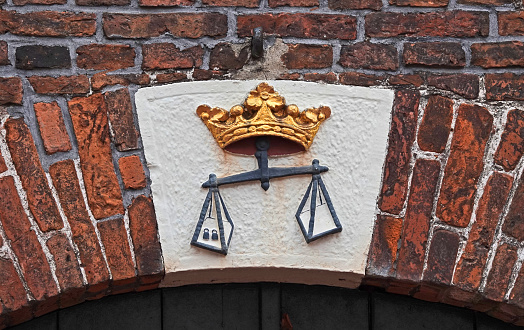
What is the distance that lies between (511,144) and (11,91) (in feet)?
4.31

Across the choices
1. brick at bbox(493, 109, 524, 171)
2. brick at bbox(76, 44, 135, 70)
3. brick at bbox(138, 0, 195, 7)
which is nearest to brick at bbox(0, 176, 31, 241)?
brick at bbox(76, 44, 135, 70)

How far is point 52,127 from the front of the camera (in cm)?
187

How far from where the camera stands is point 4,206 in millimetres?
1821

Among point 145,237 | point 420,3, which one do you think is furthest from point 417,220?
point 145,237

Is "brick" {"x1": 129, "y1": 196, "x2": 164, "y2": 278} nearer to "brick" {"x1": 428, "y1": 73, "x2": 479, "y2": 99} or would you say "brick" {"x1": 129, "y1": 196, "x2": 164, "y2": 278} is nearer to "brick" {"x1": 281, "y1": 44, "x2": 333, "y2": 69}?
"brick" {"x1": 281, "y1": 44, "x2": 333, "y2": 69}

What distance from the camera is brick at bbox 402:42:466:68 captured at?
6.53 feet

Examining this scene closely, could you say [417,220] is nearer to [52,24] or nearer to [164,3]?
[164,3]

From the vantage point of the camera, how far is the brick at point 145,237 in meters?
1.87

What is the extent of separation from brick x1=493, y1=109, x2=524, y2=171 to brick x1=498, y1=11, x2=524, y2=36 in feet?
0.76

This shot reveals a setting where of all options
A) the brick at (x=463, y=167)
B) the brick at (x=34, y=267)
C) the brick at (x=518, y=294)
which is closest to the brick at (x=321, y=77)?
the brick at (x=463, y=167)

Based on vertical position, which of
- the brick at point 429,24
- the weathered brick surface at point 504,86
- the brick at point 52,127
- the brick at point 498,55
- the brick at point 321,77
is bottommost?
the brick at point 52,127

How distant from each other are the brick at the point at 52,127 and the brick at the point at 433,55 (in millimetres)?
928

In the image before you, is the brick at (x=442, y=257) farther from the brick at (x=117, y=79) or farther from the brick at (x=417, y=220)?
the brick at (x=117, y=79)

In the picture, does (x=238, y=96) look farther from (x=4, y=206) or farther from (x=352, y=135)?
(x=4, y=206)
